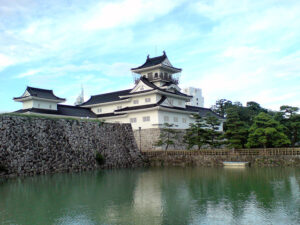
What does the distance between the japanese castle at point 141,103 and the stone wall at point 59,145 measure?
315cm

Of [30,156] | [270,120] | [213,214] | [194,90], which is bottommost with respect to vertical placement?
[213,214]

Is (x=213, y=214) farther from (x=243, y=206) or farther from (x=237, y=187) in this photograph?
(x=237, y=187)

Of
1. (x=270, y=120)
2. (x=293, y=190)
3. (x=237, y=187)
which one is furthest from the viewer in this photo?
(x=270, y=120)

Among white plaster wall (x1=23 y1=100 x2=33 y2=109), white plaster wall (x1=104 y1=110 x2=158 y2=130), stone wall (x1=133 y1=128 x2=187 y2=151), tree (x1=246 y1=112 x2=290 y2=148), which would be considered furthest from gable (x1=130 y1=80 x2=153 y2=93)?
tree (x1=246 y1=112 x2=290 y2=148)

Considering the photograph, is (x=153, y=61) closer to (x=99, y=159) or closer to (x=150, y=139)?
(x=150, y=139)

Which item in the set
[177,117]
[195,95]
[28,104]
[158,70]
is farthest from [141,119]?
[195,95]

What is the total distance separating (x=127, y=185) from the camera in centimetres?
1401

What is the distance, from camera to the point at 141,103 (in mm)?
30078

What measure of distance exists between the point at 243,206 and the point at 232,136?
554 inches

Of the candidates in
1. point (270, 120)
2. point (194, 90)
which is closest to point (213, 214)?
point (270, 120)

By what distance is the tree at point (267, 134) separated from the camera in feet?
68.1

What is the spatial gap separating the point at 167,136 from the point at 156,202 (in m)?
17.7

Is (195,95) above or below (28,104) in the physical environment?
above

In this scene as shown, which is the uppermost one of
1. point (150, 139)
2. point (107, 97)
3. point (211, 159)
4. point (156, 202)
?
point (107, 97)
